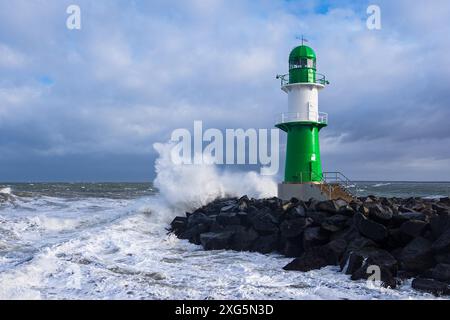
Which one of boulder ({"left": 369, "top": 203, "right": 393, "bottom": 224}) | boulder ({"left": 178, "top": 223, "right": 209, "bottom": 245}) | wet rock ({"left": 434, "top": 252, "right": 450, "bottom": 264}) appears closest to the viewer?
wet rock ({"left": 434, "top": 252, "right": 450, "bottom": 264})

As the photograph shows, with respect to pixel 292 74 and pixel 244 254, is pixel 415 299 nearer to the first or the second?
pixel 244 254

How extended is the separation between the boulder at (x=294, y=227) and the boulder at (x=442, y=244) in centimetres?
283

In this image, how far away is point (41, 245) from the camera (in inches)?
438

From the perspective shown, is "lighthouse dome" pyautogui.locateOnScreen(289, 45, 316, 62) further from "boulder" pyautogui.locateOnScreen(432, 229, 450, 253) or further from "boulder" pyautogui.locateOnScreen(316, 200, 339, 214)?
"boulder" pyautogui.locateOnScreen(432, 229, 450, 253)

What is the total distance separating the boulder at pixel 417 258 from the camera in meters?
7.17

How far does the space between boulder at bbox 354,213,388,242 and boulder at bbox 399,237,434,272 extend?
26.1 inches

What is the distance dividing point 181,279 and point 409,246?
3889 millimetres

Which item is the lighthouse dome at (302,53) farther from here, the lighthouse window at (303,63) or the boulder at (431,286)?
the boulder at (431,286)

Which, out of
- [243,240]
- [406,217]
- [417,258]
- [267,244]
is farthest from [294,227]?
[417,258]

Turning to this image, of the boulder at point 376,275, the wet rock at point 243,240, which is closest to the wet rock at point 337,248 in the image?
the boulder at point 376,275

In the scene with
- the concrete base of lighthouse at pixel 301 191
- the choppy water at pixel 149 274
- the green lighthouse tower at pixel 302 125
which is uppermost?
the green lighthouse tower at pixel 302 125

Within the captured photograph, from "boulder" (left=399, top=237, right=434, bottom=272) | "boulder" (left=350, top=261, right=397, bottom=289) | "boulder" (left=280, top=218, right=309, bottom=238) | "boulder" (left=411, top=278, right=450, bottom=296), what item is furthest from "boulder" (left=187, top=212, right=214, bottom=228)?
"boulder" (left=411, top=278, right=450, bottom=296)

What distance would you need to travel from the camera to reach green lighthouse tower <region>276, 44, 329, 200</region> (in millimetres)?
14336

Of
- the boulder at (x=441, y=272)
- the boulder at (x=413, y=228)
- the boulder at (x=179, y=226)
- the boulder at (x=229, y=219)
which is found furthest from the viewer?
the boulder at (x=179, y=226)
